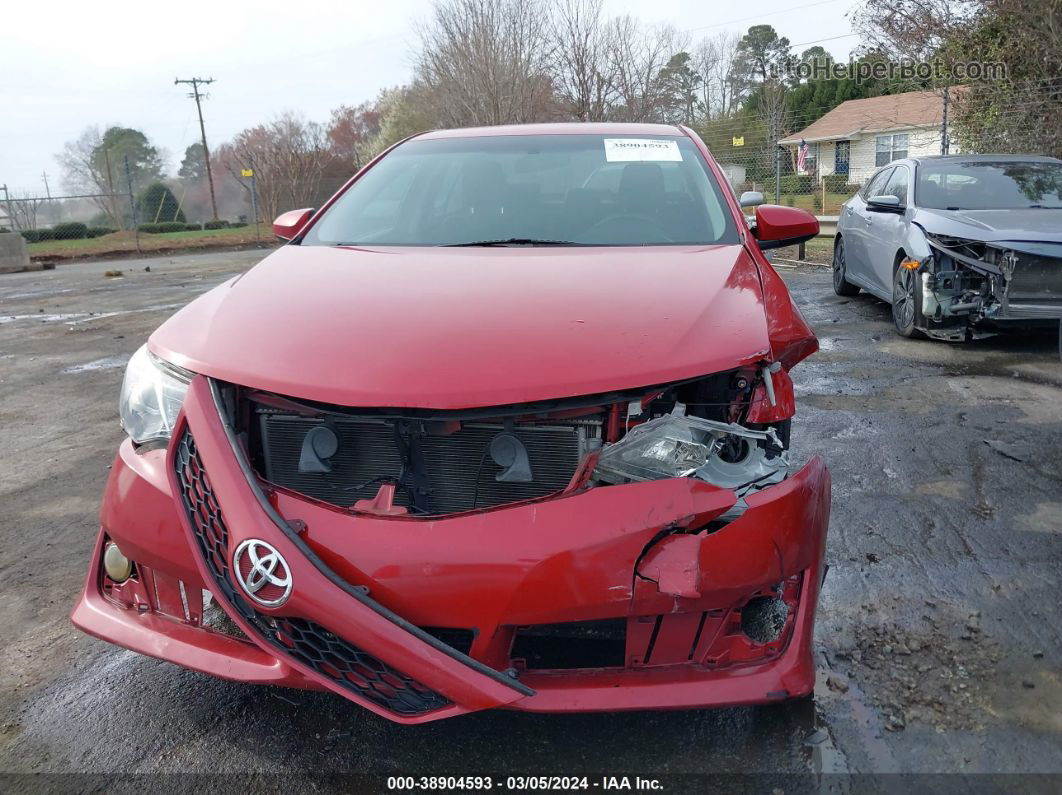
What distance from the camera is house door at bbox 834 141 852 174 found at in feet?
97.2

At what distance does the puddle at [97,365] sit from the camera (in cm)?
684

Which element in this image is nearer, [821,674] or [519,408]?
[519,408]

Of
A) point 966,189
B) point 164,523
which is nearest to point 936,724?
point 164,523

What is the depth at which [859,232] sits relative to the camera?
A: 8.19 metres

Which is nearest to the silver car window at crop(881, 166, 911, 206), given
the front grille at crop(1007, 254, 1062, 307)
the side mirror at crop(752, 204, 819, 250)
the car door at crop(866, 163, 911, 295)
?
the car door at crop(866, 163, 911, 295)

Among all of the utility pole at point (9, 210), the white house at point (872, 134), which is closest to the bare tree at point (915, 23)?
the white house at point (872, 134)

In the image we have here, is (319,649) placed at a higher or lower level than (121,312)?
higher

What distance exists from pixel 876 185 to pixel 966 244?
2.32m

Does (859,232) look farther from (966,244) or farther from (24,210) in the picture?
(24,210)

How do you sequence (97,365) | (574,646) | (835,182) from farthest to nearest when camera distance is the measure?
(835,182), (97,365), (574,646)

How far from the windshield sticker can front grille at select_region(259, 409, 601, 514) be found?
6.09ft

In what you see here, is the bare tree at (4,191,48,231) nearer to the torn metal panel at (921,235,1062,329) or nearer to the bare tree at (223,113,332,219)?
the bare tree at (223,113,332,219)

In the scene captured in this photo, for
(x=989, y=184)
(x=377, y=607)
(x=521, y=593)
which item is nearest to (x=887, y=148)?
(x=989, y=184)

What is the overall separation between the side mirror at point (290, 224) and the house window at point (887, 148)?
2322 cm
